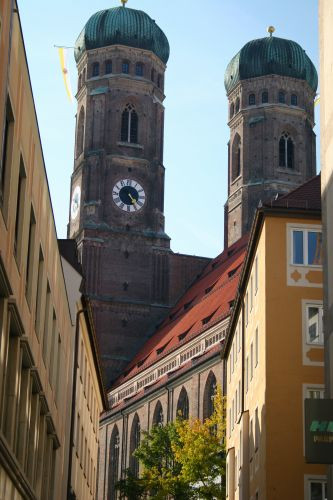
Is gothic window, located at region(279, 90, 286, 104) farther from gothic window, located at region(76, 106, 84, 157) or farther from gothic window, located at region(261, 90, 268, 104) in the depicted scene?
gothic window, located at region(76, 106, 84, 157)

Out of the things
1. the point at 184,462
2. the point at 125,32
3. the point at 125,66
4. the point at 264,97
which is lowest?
the point at 184,462

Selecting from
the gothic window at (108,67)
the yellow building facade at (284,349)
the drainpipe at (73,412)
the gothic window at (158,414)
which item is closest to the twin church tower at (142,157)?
the gothic window at (108,67)

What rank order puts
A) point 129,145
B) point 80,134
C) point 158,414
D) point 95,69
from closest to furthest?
1. point 158,414
2. point 129,145
3. point 80,134
4. point 95,69

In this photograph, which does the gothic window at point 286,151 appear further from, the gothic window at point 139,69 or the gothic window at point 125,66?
the gothic window at point 125,66

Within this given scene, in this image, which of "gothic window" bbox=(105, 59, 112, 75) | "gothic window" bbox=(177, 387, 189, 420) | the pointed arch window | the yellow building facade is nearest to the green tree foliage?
"gothic window" bbox=(177, 387, 189, 420)

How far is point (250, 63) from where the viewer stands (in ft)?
323

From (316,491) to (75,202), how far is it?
62496 millimetres

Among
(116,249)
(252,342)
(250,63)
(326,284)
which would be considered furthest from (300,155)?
(326,284)

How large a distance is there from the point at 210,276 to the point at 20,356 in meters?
65.9

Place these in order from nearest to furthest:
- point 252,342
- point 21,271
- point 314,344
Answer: point 21,271 < point 314,344 < point 252,342

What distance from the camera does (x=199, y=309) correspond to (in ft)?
262

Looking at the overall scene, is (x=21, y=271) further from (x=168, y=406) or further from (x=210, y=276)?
(x=210, y=276)

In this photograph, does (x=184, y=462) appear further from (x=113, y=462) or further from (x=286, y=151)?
(x=286, y=151)

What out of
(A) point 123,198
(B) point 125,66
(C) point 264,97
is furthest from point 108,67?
(C) point 264,97
